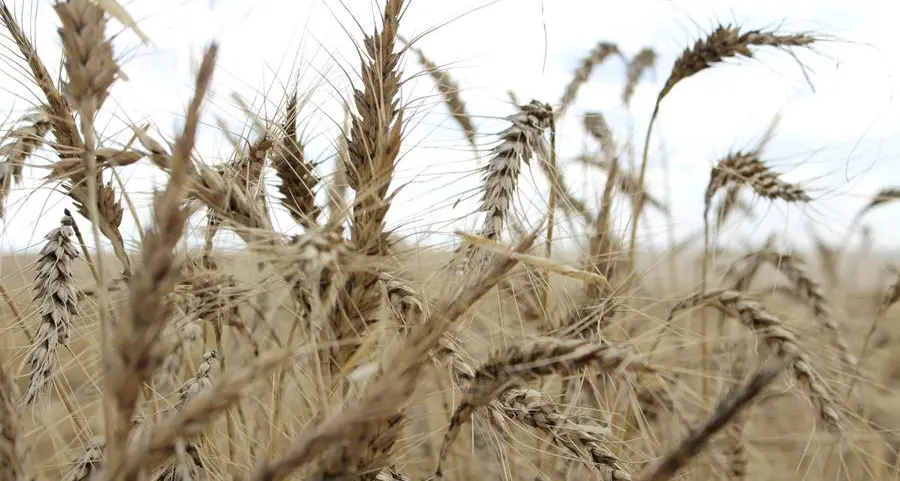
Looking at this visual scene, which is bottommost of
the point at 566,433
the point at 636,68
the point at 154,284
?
the point at 566,433

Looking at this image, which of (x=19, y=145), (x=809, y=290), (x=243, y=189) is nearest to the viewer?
(x=243, y=189)

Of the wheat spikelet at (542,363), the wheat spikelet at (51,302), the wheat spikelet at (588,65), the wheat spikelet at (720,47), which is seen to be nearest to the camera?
the wheat spikelet at (542,363)

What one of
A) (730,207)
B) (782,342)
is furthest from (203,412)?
(730,207)

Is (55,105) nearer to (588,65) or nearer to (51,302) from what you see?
(51,302)

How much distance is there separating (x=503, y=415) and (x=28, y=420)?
621 mm

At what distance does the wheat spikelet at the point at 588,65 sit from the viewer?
7.58 ft

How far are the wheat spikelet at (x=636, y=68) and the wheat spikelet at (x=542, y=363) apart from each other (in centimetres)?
176

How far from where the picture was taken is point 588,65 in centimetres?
247

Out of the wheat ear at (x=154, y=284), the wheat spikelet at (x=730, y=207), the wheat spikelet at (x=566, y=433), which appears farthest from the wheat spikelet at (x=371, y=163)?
the wheat spikelet at (x=730, y=207)

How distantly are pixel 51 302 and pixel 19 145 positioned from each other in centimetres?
26

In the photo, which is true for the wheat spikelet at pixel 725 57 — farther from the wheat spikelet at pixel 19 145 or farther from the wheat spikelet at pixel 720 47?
the wheat spikelet at pixel 19 145

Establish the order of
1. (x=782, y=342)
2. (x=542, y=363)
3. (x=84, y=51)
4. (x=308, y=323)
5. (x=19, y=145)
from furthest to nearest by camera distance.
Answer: (x=782, y=342)
(x=19, y=145)
(x=308, y=323)
(x=542, y=363)
(x=84, y=51)

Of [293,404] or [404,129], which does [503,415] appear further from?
[404,129]

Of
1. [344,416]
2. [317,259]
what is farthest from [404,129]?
[344,416]
